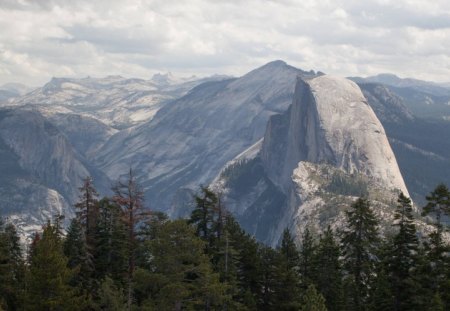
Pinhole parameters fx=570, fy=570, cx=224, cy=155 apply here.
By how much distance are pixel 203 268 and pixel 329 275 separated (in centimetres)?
2326

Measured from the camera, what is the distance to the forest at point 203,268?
39.8 meters

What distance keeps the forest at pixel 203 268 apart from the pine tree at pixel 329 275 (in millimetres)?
116

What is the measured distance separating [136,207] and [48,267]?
7.91 m

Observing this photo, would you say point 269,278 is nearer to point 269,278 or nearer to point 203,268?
point 269,278

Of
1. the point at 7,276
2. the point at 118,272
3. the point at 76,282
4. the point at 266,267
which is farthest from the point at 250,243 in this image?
the point at 7,276

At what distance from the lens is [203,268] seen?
134ft

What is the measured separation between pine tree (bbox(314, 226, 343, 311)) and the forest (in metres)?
0.12

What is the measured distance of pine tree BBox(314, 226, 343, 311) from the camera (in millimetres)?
58938

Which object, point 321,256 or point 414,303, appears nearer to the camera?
point 414,303

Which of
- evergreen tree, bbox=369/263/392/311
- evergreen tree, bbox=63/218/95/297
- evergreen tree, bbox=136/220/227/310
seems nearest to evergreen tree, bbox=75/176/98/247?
evergreen tree, bbox=63/218/95/297

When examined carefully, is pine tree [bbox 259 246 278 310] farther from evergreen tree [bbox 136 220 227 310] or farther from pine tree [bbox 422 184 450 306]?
pine tree [bbox 422 184 450 306]

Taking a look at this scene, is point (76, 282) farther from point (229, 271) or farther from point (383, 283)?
point (383, 283)

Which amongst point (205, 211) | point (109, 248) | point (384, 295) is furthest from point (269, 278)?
point (109, 248)

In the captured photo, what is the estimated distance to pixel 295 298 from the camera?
53.8 metres
